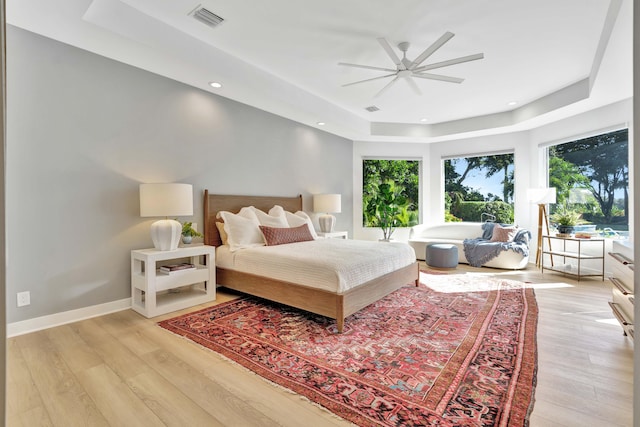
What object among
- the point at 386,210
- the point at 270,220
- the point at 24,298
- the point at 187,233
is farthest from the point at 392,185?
the point at 24,298

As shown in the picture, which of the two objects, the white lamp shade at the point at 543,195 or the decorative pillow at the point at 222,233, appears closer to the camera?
the decorative pillow at the point at 222,233

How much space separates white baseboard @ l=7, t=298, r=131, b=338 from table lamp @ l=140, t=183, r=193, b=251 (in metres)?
0.71

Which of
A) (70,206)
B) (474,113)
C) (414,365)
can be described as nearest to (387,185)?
(474,113)

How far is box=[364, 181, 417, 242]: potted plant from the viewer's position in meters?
6.37

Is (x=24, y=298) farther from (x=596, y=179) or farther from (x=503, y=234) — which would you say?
(x=596, y=179)

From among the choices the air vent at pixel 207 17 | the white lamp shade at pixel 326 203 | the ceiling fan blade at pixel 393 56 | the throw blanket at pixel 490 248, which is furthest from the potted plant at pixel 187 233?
the throw blanket at pixel 490 248

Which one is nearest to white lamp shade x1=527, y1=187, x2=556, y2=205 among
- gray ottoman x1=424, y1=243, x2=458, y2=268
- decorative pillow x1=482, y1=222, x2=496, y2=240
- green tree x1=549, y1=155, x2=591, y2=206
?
green tree x1=549, y1=155, x2=591, y2=206

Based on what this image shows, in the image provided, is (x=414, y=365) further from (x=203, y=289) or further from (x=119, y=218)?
(x=119, y=218)

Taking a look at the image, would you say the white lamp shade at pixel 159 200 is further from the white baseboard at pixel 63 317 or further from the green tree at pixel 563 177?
the green tree at pixel 563 177

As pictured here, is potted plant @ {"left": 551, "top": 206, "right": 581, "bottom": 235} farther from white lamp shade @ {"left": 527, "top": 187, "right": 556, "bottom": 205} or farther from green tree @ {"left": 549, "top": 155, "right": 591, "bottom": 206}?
green tree @ {"left": 549, "top": 155, "right": 591, "bottom": 206}

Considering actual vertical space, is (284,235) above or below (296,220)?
below

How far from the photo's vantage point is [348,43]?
10.5ft

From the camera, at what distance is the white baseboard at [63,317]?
2.53m

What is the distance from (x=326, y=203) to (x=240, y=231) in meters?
2.01
